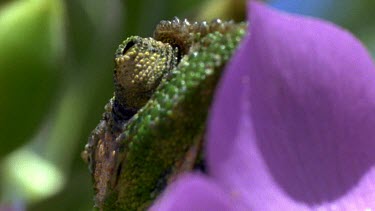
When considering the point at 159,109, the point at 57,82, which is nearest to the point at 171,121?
the point at 159,109

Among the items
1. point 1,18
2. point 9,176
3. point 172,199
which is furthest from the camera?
point 9,176

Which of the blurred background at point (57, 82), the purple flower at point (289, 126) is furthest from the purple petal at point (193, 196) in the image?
the blurred background at point (57, 82)

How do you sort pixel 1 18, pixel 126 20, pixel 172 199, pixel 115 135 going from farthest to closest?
pixel 126 20, pixel 1 18, pixel 115 135, pixel 172 199

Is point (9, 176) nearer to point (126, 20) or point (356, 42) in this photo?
point (126, 20)

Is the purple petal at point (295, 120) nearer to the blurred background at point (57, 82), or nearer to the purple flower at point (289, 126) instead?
the purple flower at point (289, 126)

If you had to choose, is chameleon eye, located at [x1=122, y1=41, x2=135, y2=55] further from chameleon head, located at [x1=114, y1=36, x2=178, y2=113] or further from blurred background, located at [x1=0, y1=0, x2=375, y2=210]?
blurred background, located at [x1=0, y1=0, x2=375, y2=210]

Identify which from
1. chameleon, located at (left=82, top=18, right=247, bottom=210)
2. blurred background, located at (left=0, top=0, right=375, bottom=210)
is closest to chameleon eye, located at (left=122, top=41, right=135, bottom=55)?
chameleon, located at (left=82, top=18, right=247, bottom=210)

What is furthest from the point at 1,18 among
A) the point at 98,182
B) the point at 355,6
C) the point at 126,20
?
the point at 355,6

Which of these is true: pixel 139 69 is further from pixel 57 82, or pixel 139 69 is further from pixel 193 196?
pixel 57 82
